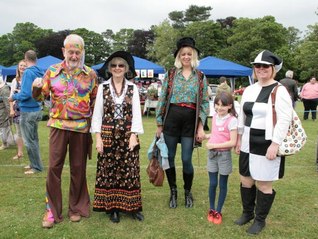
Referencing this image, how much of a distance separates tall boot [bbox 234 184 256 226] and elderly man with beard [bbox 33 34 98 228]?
1785mm

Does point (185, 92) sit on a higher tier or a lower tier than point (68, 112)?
higher

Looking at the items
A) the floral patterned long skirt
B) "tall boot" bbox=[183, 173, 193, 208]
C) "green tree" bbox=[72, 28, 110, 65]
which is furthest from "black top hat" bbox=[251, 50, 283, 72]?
"green tree" bbox=[72, 28, 110, 65]

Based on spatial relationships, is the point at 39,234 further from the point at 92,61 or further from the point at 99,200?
the point at 92,61

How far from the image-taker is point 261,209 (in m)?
3.54

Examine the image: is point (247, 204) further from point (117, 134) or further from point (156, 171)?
point (117, 134)

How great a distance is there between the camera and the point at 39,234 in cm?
350

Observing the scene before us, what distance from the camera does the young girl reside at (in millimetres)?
3684

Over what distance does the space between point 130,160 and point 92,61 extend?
221 feet

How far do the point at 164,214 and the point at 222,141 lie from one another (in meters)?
1.14

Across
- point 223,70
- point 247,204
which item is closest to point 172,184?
point 247,204

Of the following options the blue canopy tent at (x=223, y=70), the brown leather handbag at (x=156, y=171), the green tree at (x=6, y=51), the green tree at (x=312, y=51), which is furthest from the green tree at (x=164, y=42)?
the brown leather handbag at (x=156, y=171)

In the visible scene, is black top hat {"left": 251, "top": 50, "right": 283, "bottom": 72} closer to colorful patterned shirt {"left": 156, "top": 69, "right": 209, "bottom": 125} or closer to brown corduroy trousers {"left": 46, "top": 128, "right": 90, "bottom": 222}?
colorful patterned shirt {"left": 156, "top": 69, "right": 209, "bottom": 125}

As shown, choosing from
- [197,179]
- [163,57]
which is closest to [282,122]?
[197,179]

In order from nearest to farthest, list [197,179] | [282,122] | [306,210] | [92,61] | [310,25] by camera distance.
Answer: [282,122] → [306,210] → [197,179] → [310,25] → [92,61]
